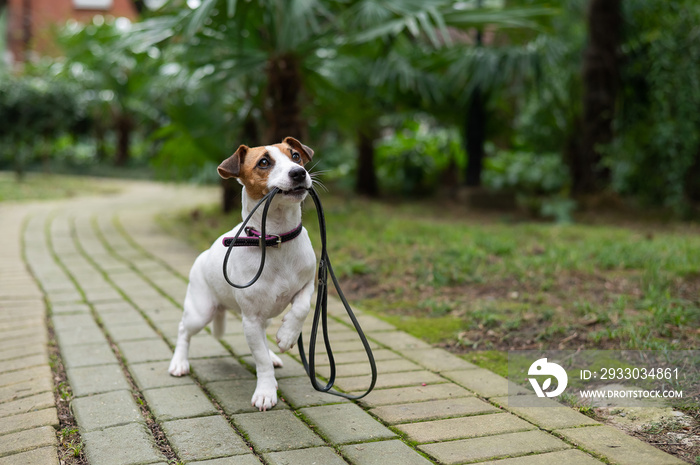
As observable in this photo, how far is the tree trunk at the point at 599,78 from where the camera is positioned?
862 cm

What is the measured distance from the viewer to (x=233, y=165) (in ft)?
8.69

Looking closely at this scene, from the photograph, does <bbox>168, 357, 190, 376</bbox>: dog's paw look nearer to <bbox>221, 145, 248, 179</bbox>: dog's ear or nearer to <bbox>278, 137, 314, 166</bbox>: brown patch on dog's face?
<bbox>221, 145, 248, 179</bbox>: dog's ear

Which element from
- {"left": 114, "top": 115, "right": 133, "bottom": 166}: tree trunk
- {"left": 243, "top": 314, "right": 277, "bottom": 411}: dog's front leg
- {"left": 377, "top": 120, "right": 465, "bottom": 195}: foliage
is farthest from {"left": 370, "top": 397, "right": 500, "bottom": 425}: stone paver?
{"left": 114, "top": 115, "right": 133, "bottom": 166}: tree trunk

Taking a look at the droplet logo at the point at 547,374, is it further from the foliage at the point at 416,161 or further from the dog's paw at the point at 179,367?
the foliage at the point at 416,161

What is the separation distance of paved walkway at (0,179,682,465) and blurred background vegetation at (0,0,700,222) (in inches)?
111

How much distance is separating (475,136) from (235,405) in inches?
322

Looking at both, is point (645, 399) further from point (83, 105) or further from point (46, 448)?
point (83, 105)

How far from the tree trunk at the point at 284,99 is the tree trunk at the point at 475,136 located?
12.8 feet

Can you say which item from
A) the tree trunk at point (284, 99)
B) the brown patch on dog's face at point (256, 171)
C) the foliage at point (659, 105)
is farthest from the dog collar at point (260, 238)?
the foliage at point (659, 105)

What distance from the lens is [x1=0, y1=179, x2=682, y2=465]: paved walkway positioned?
2.27 meters

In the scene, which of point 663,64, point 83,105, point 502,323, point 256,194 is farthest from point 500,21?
point 83,105

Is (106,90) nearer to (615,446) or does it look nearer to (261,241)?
(261,241)

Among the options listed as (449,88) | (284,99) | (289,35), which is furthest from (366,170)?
(289,35)

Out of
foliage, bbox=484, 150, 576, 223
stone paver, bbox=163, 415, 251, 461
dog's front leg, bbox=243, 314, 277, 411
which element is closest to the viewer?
stone paver, bbox=163, 415, 251, 461
